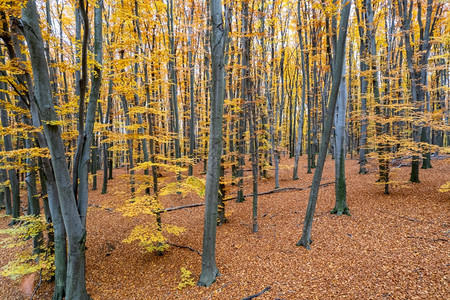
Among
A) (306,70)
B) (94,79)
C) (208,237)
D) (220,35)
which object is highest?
(306,70)

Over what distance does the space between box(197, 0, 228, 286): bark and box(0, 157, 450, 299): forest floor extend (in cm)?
56

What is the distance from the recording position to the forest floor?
390 centimetres

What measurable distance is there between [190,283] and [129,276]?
2.36m

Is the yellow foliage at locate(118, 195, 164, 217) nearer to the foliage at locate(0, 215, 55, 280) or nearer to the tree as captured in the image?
the tree

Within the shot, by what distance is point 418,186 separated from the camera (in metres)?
8.05

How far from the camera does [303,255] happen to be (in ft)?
17.1

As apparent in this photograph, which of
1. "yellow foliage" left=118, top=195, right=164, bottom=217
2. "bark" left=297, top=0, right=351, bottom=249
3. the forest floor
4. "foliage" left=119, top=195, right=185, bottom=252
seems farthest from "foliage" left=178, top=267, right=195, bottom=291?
"bark" left=297, top=0, right=351, bottom=249

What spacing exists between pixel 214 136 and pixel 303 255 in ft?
12.5

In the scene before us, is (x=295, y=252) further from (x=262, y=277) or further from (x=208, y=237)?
(x=208, y=237)

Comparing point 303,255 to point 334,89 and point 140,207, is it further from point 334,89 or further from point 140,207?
point 140,207

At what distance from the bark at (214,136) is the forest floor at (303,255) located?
562mm

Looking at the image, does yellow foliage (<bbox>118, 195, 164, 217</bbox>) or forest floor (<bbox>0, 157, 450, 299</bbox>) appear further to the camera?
yellow foliage (<bbox>118, 195, 164, 217</bbox>)

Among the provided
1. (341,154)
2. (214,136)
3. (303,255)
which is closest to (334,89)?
(341,154)

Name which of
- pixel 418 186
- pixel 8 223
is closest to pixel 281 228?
pixel 418 186
